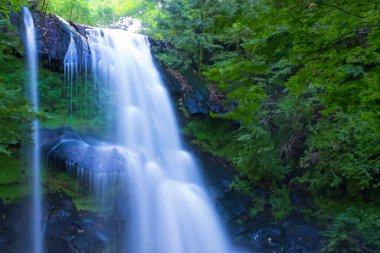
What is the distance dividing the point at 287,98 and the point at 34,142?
267 inches

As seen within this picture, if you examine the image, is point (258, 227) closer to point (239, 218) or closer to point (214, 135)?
point (239, 218)

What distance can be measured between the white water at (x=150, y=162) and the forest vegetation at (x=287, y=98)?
90cm

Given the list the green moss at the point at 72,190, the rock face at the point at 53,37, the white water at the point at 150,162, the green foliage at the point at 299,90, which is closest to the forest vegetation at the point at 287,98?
the green foliage at the point at 299,90

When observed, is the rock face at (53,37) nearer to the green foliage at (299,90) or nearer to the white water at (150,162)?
the white water at (150,162)

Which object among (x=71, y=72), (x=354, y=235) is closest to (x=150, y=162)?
(x=71, y=72)

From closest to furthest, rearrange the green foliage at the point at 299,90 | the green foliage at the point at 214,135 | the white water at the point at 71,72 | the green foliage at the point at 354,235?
the green foliage at the point at 299,90
the green foliage at the point at 354,235
the white water at the point at 71,72
the green foliage at the point at 214,135

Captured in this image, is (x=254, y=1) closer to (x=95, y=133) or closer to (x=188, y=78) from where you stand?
(x=95, y=133)

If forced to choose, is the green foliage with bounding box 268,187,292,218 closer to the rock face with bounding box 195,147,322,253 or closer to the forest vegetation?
the forest vegetation

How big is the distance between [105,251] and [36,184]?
2.01m

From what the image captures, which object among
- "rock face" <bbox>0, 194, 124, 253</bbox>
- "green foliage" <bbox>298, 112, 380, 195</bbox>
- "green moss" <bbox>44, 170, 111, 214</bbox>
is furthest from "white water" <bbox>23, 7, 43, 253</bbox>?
"green foliage" <bbox>298, 112, 380, 195</bbox>

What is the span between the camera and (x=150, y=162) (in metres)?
8.44

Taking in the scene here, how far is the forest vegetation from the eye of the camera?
2.52 m

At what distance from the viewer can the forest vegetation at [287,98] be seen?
99.3 inches

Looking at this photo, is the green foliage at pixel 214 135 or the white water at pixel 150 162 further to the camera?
the green foliage at pixel 214 135
